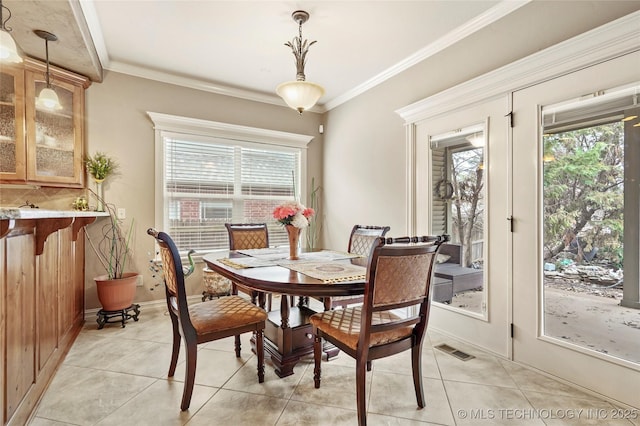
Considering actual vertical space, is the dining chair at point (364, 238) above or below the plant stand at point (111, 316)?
above

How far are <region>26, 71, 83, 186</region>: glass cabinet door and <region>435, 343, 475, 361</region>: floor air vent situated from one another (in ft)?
12.3

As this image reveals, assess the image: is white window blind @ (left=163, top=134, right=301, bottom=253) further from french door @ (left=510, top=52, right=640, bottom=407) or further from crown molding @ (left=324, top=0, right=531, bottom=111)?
french door @ (left=510, top=52, right=640, bottom=407)

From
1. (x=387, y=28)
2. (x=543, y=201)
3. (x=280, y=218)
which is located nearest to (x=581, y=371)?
(x=543, y=201)

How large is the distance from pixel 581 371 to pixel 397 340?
4.26 ft

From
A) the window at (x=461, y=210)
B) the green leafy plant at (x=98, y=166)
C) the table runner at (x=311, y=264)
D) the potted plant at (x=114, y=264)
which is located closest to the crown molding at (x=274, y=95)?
the window at (x=461, y=210)

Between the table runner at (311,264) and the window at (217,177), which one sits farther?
the window at (217,177)

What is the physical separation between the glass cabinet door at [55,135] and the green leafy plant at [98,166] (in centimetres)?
8

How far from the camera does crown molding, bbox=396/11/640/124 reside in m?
1.76

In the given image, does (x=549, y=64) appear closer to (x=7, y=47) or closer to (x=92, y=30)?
(x=7, y=47)

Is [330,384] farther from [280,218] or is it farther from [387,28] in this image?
[387,28]

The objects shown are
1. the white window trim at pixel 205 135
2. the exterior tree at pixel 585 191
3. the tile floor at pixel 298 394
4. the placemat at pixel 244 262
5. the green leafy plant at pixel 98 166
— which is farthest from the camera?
the white window trim at pixel 205 135

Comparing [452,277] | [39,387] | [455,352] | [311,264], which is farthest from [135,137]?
[455,352]

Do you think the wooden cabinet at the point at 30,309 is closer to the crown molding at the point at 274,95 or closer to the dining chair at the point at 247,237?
the dining chair at the point at 247,237

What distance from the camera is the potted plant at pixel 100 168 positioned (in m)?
3.18
